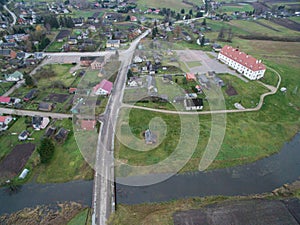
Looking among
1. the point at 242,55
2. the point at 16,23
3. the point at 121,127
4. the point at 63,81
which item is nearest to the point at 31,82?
the point at 63,81

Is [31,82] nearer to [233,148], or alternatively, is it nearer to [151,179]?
[151,179]

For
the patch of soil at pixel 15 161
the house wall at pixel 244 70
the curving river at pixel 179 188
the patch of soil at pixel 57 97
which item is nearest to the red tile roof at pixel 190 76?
the house wall at pixel 244 70

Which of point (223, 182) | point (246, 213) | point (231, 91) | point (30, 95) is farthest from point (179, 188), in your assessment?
point (30, 95)

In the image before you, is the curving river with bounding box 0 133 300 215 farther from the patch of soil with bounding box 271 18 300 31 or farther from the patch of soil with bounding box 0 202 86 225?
the patch of soil with bounding box 271 18 300 31

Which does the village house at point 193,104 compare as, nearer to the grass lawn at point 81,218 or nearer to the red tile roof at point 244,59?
the red tile roof at point 244,59

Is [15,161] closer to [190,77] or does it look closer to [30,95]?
[30,95]

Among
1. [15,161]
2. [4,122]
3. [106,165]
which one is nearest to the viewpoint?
[106,165]
